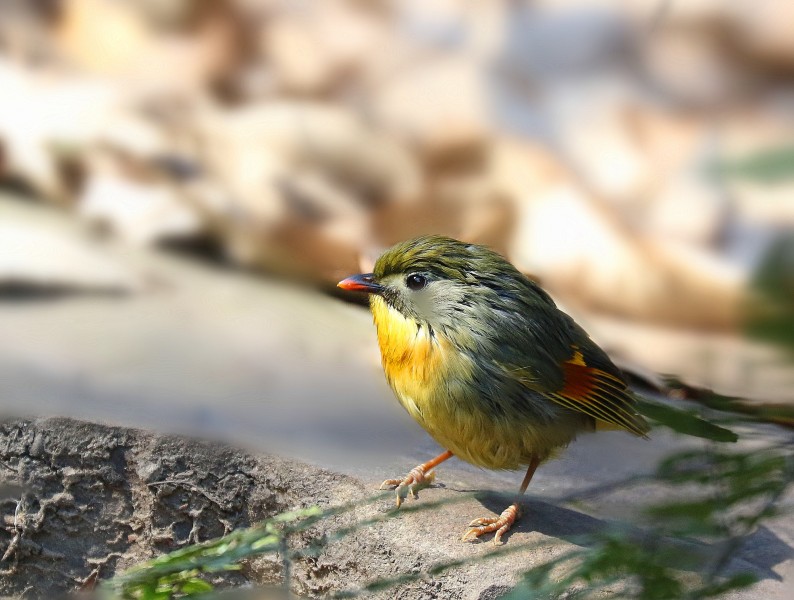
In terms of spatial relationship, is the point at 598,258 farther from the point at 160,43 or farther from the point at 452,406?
the point at 160,43

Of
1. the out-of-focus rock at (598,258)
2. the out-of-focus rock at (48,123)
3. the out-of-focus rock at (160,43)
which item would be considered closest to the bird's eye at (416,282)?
the out-of-focus rock at (598,258)

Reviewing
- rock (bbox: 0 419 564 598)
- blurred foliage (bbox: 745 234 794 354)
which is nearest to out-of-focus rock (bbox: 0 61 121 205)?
rock (bbox: 0 419 564 598)

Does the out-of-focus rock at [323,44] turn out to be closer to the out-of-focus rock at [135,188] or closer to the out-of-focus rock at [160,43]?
the out-of-focus rock at [160,43]

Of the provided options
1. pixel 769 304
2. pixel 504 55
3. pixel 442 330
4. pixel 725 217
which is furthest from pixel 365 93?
pixel 769 304

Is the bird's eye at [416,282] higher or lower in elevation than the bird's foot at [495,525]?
higher

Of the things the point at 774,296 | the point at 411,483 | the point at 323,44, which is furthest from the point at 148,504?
the point at 323,44

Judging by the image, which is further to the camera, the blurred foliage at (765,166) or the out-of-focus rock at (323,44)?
the out-of-focus rock at (323,44)
